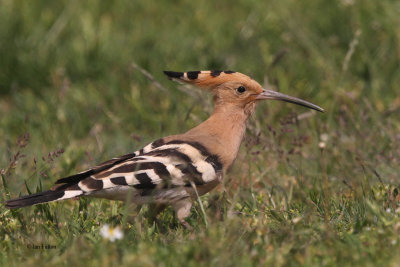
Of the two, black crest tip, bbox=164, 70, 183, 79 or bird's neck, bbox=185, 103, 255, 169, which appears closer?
bird's neck, bbox=185, 103, 255, 169

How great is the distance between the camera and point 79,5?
659 centimetres

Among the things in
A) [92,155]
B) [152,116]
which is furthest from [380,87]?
[92,155]

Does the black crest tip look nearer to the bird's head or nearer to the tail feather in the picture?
the bird's head

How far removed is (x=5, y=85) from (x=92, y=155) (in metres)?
1.79

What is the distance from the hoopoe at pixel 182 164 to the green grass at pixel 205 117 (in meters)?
0.10

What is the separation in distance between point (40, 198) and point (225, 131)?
108cm

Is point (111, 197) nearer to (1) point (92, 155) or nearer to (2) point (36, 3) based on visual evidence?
(1) point (92, 155)

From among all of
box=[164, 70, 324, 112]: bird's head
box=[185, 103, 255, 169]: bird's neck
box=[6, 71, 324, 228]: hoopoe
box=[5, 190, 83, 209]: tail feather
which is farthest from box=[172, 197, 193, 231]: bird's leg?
box=[164, 70, 324, 112]: bird's head

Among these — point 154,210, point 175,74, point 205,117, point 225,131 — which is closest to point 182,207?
point 154,210

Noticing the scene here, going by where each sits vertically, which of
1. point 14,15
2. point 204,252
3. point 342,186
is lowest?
point 342,186

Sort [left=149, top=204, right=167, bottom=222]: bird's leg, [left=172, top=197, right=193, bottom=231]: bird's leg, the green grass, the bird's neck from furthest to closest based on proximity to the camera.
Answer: the bird's neck < [left=149, top=204, right=167, bottom=222]: bird's leg < [left=172, top=197, right=193, bottom=231]: bird's leg < the green grass

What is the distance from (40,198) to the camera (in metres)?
3.21

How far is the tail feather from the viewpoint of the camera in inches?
124

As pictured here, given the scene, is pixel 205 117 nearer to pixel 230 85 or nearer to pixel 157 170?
pixel 230 85
